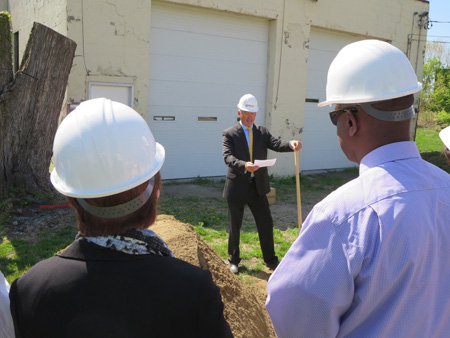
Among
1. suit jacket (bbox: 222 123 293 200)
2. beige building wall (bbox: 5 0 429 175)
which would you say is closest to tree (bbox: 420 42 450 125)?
beige building wall (bbox: 5 0 429 175)

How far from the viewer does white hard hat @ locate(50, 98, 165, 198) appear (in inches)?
61.9

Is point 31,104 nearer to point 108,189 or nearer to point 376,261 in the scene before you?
point 108,189

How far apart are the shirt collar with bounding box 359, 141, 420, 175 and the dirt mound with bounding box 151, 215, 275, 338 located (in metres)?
2.27

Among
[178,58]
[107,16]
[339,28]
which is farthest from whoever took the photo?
[339,28]

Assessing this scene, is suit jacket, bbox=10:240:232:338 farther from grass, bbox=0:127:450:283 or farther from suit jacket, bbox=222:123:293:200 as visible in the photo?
suit jacket, bbox=222:123:293:200

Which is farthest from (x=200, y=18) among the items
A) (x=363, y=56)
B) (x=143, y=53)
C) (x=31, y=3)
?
(x=363, y=56)

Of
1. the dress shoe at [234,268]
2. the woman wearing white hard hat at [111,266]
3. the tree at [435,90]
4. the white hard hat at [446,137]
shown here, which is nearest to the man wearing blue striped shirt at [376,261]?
the woman wearing white hard hat at [111,266]

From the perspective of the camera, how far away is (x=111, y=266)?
1.45m

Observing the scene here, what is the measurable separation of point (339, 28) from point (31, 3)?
8.27 m

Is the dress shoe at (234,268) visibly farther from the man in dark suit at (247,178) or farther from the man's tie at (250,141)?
the man's tie at (250,141)

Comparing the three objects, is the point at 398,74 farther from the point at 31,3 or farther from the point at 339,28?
the point at 339,28

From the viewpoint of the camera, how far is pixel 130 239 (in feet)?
4.93

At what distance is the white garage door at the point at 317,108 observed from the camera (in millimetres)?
13195

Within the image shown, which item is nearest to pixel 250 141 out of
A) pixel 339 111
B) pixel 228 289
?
pixel 228 289
